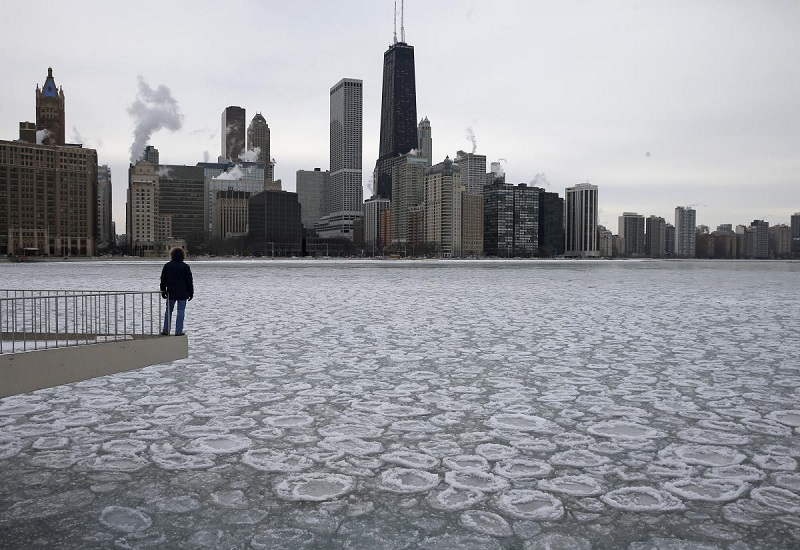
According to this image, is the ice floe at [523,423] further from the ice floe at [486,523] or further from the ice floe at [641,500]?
the ice floe at [486,523]

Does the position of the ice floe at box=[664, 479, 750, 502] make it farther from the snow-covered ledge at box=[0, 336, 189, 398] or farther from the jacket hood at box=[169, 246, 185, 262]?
the jacket hood at box=[169, 246, 185, 262]

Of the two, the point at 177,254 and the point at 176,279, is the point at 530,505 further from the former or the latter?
the point at 176,279

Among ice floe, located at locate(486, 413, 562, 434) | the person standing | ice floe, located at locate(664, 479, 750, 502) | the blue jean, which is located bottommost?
ice floe, located at locate(486, 413, 562, 434)

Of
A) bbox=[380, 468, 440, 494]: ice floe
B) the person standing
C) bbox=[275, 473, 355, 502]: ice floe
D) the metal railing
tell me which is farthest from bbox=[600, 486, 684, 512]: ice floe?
the person standing

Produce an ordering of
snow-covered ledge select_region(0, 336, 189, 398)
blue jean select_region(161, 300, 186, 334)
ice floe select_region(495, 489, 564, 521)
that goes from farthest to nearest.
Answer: blue jean select_region(161, 300, 186, 334) → snow-covered ledge select_region(0, 336, 189, 398) → ice floe select_region(495, 489, 564, 521)

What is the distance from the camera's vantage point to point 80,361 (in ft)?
37.4

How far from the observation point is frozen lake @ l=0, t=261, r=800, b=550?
593cm

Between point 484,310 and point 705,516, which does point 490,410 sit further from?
point 484,310

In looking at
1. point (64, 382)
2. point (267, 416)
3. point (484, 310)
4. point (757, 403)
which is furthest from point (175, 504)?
point (484, 310)

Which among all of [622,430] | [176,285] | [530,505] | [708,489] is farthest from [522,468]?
[176,285]

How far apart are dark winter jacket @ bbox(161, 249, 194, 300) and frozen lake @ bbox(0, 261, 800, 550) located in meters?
1.69

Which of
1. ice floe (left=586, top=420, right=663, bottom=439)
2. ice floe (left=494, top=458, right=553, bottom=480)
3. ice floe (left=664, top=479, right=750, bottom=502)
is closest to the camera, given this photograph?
ice floe (left=664, top=479, right=750, bottom=502)

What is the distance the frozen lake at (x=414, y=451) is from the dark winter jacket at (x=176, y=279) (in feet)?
5.55

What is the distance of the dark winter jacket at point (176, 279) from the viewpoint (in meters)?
13.1
